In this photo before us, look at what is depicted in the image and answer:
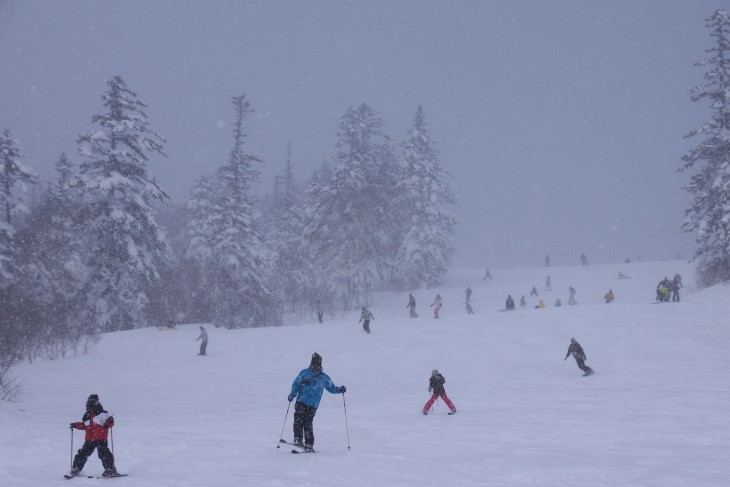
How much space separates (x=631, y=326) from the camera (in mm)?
25281

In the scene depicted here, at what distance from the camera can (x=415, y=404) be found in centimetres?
1681

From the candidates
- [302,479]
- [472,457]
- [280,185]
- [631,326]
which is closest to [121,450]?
[302,479]

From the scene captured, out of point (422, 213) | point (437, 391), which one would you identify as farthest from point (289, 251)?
point (437, 391)

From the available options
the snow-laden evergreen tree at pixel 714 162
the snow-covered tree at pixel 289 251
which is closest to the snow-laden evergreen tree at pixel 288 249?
the snow-covered tree at pixel 289 251

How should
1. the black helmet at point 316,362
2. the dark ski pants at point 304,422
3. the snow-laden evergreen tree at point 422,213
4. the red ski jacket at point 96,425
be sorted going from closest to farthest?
the red ski jacket at point 96,425
the dark ski pants at point 304,422
the black helmet at point 316,362
the snow-laden evergreen tree at point 422,213

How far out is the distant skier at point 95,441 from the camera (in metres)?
7.86

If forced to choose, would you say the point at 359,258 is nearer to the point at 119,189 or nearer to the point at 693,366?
the point at 119,189

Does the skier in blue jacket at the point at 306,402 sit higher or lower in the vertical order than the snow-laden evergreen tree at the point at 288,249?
lower

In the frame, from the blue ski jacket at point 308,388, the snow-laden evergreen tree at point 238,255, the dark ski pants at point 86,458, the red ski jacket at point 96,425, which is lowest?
the dark ski pants at point 86,458

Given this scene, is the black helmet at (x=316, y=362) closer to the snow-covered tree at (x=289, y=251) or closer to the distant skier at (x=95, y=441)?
the distant skier at (x=95, y=441)

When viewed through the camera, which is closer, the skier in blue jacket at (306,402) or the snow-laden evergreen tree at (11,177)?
the skier in blue jacket at (306,402)

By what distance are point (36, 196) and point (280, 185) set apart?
1090 inches

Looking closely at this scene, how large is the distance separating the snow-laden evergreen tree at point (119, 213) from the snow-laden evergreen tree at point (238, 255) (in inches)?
146

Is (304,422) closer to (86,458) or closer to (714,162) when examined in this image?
(86,458)
